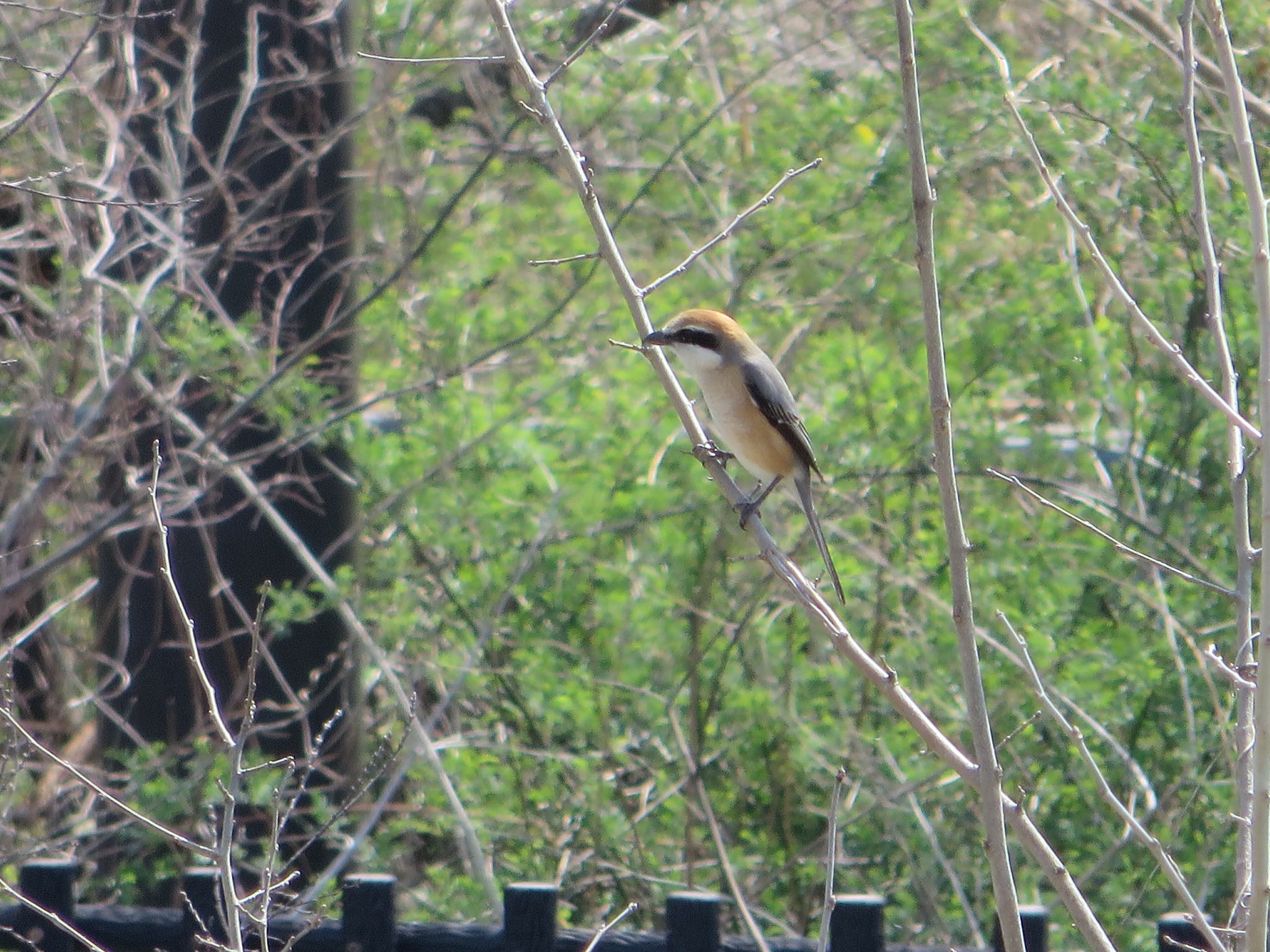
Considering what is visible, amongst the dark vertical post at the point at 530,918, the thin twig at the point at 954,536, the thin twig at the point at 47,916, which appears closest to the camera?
the thin twig at the point at 954,536

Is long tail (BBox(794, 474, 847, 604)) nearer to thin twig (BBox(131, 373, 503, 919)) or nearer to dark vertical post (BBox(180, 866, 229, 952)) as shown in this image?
thin twig (BBox(131, 373, 503, 919))

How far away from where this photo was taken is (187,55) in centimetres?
459

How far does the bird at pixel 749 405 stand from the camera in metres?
4.29

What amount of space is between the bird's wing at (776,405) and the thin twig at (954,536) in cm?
251

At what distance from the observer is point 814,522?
12.7 ft

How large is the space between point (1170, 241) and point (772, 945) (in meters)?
2.80

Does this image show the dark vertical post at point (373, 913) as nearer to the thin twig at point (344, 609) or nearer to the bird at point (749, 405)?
the thin twig at point (344, 609)

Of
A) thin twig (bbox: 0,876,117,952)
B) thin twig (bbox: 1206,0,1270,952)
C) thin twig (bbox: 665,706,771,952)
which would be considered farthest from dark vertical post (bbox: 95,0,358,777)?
thin twig (bbox: 1206,0,1270,952)

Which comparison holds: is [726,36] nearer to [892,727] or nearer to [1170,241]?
[1170,241]

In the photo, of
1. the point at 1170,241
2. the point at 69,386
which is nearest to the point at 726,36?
the point at 1170,241

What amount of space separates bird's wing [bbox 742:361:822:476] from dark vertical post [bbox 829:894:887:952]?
159 cm

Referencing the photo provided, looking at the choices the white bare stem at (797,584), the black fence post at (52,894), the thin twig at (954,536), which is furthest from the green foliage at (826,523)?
the thin twig at (954,536)

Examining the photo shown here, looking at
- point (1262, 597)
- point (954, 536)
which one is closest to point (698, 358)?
point (954, 536)

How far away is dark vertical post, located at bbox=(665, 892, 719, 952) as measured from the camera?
3027 mm
